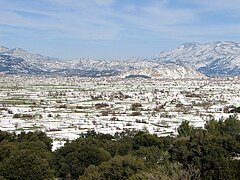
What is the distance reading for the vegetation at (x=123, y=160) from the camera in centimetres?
2377

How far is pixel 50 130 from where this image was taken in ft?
172

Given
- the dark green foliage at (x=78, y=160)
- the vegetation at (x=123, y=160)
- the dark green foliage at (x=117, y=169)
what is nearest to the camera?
the dark green foliage at (x=117, y=169)

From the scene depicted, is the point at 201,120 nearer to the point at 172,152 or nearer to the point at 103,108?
the point at 103,108

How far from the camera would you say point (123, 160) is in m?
24.1

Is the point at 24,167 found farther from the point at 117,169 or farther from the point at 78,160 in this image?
the point at 117,169

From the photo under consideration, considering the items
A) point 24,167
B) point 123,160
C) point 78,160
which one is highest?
point 123,160

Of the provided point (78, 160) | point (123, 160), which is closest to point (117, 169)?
point (123, 160)

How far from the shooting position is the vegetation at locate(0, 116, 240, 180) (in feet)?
78.0

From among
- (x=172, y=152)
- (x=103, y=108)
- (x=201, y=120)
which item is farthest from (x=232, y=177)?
(x=103, y=108)

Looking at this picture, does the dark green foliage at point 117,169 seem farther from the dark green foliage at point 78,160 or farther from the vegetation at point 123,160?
the dark green foliage at point 78,160

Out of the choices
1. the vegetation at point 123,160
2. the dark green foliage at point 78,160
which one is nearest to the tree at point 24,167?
the vegetation at point 123,160

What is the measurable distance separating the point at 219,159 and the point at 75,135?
79.1 feet

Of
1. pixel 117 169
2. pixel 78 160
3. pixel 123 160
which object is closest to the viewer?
pixel 117 169

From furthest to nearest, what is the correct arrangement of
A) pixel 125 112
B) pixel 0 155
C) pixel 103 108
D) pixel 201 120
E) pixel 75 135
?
pixel 103 108 → pixel 125 112 → pixel 201 120 → pixel 75 135 → pixel 0 155
